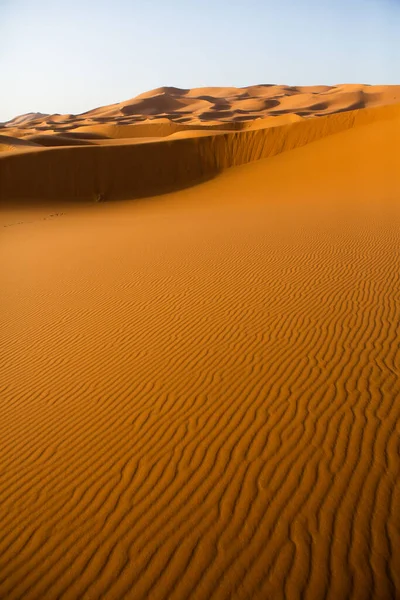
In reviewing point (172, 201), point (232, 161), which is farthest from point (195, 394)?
point (232, 161)

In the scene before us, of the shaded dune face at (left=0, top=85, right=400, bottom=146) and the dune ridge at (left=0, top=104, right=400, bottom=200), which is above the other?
the shaded dune face at (left=0, top=85, right=400, bottom=146)

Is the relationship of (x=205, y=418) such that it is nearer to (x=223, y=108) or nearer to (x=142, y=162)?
(x=142, y=162)

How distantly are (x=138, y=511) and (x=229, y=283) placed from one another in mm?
6343

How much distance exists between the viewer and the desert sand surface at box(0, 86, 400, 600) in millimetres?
3623

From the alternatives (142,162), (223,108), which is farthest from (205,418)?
(223,108)

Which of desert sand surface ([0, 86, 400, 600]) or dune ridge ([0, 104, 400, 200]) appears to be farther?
dune ridge ([0, 104, 400, 200])

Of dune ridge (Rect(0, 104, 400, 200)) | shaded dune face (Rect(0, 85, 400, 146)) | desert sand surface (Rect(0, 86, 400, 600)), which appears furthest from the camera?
shaded dune face (Rect(0, 85, 400, 146))

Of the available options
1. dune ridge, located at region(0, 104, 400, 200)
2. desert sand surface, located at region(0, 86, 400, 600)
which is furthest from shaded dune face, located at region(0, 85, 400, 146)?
desert sand surface, located at region(0, 86, 400, 600)

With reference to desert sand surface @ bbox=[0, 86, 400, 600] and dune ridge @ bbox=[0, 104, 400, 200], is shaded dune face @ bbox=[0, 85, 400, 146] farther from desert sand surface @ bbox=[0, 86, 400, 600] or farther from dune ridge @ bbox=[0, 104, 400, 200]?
desert sand surface @ bbox=[0, 86, 400, 600]

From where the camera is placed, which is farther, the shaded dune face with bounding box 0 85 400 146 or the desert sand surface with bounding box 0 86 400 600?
the shaded dune face with bounding box 0 85 400 146

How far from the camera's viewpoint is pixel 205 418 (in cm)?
539

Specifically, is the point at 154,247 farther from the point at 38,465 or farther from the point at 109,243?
the point at 38,465

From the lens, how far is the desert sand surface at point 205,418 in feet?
11.9

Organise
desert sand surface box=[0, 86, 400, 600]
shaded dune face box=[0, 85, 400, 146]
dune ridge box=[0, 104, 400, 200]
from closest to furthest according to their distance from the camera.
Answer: desert sand surface box=[0, 86, 400, 600] < dune ridge box=[0, 104, 400, 200] < shaded dune face box=[0, 85, 400, 146]
